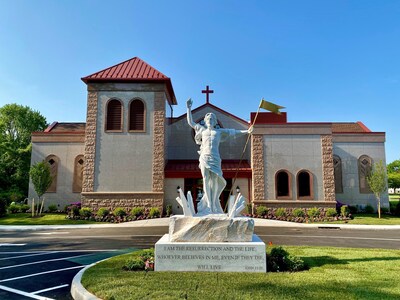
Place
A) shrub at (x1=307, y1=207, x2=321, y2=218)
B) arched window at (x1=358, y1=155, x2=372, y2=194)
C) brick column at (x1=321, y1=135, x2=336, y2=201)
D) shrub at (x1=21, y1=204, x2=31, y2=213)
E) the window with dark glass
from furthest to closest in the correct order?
Answer: arched window at (x1=358, y1=155, x2=372, y2=194) < the window with dark glass < shrub at (x1=21, y1=204, x2=31, y2=213) < brick column at (x1=321, y1=135, x2=336, y2=201) < shrub at (x1=307, y1=207, x2=321, y2=218)

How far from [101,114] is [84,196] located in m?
6.48

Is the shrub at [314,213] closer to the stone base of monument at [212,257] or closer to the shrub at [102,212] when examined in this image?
the shrub at [102,212]

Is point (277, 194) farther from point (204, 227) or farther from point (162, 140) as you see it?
point (204, 227)

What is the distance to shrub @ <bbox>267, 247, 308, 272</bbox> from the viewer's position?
6.85 m

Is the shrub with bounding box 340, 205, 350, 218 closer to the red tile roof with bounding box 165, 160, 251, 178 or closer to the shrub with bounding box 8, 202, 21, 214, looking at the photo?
the red tile roof with bounding box 165, 160, 251, 178

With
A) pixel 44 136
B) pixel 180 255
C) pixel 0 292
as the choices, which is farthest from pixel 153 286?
pixel 44 136

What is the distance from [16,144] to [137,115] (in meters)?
22.4

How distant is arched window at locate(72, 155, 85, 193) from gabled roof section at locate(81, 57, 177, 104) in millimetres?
6796

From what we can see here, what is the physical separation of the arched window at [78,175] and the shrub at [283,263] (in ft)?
68.2

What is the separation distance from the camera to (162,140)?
2211cm

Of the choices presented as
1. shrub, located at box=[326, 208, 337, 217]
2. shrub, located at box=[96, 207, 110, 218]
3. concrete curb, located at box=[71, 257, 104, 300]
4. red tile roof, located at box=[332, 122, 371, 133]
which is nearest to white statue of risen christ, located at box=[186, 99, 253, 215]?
concrete curb, located at box=[71, 257, 104, 300]

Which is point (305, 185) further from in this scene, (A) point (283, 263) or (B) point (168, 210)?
(A) point (283, 263)

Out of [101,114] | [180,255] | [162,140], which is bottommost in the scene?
[180,255]

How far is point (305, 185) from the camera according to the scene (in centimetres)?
2238
